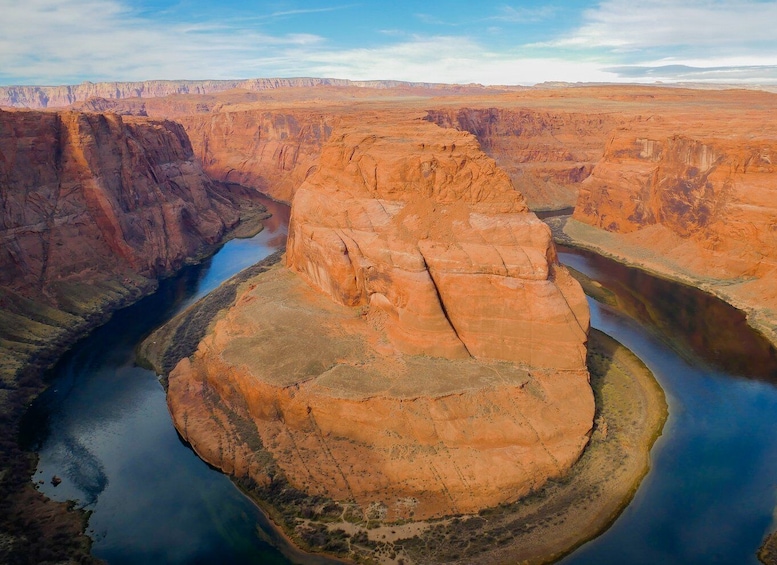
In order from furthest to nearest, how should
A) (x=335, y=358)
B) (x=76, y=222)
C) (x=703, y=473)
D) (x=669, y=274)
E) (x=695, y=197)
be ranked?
(x=695, y=197) < (x=669, y=274) < (x=76, y=222) < (x=335, y=358) < (x=703, y=473)

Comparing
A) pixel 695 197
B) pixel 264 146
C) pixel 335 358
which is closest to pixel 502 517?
pixel 335 358

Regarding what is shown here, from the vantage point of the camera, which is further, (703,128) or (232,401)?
(703,128)

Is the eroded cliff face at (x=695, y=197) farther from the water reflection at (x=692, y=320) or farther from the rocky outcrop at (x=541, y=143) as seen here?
the rocky outcrop at (x=541, y=143)

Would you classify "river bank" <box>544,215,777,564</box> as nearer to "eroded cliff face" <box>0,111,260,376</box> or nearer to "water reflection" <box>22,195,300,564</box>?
"water reflection" <box>22,195,300,564</box>

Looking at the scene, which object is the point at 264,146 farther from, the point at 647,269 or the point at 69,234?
the point at 647,269

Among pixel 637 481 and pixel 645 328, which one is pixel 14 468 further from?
pixel 645 328

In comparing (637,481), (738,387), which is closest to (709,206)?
(738,387)
